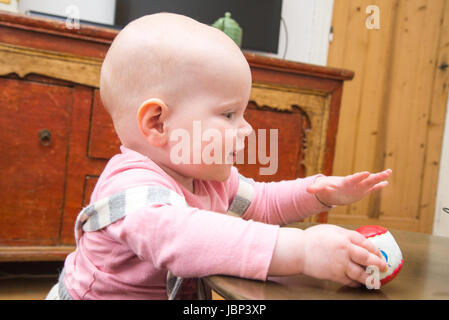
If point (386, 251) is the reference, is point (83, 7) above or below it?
above

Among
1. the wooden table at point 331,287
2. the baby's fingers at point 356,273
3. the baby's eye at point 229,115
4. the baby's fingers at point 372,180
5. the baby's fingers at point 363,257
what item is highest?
the baby's eye at point 229,115

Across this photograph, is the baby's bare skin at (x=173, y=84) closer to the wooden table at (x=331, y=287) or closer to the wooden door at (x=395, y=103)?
the wooden table at (x=331, y=287)

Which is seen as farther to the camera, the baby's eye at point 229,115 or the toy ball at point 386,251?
the baby's eye at point 229,115

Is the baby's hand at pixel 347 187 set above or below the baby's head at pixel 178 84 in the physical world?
below

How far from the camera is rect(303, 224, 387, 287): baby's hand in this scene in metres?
0.40

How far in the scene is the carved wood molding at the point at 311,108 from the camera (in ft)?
4.81

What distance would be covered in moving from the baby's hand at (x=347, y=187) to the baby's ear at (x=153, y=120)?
0.26m

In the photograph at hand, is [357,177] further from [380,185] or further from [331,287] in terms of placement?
[331,287]

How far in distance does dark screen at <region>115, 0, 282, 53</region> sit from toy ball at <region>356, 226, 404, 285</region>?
1.61m

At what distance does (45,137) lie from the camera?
1214 mm

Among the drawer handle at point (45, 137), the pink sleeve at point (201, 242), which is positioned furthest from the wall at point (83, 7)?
the pink sleeve at point (201, 242)

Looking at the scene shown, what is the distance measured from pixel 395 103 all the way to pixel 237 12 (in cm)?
120

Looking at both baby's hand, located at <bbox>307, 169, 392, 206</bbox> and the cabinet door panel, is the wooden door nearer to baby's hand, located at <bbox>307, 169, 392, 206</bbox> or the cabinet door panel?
the cabinet door panel

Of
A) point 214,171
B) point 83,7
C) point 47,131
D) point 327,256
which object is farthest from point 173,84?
point 83,7
